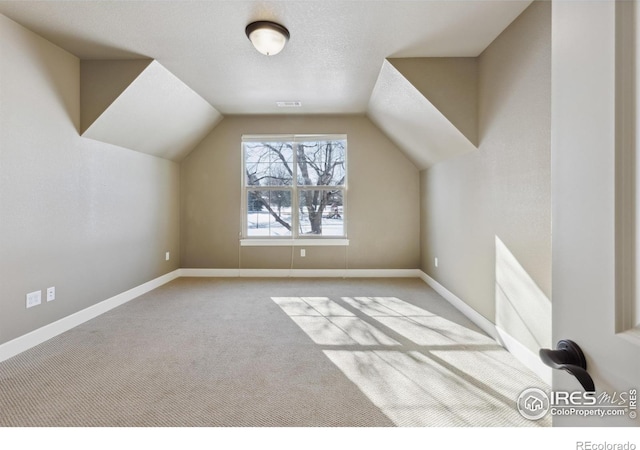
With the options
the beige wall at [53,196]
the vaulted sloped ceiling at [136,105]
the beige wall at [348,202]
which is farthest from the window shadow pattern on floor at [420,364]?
the vaulted sloped ceiling at [136,105]

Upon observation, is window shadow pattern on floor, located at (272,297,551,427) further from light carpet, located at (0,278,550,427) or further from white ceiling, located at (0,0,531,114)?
white ceiling, located at (0,0,531,114)

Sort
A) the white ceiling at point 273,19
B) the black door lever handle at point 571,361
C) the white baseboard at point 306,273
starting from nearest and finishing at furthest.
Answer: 1. the black door lever handle at point 571,361
2. the white ceiling at point 273,19
3. the white baseboard at point 306,273

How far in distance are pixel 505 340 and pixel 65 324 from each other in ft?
12.8

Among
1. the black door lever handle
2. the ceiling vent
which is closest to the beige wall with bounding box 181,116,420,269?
the ceiling vent

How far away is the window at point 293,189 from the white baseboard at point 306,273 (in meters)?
0.59

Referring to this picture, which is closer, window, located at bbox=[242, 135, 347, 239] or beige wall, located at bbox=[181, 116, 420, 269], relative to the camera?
beige wall, located at bbox=[181, 116, 420, 269]

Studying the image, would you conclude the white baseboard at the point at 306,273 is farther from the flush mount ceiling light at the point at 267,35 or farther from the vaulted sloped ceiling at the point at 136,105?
the flush mount ceiling light at the point at 267,35

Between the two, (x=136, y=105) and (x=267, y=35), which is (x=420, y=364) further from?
(x=136, y=105)

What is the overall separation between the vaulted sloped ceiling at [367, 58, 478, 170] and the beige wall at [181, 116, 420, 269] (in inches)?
55.2

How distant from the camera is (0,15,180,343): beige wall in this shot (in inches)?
94.5

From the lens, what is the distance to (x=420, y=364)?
89.0 inches

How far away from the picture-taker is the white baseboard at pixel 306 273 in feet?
16.4
